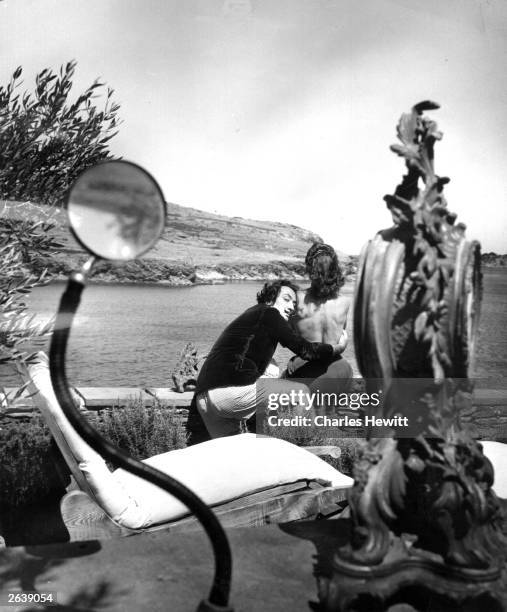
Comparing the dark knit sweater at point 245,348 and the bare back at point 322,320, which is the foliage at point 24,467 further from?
the bare back at point 322,320

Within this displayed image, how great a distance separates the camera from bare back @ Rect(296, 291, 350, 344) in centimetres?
503

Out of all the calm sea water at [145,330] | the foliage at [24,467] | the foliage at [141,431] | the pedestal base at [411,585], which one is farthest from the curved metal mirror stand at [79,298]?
the calm sea water at [145,330]

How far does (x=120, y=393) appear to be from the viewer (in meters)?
5.20

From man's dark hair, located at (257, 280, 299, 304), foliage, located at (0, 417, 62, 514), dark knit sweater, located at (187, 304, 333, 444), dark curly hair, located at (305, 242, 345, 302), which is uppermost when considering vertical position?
dark curly hair, located at (305, 242, 345, 302)

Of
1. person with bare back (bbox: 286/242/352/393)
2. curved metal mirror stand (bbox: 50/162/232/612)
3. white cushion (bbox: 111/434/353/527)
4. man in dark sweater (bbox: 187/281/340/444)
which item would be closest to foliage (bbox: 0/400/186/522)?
man in dark sweater (bbox: 187/281/340/444)


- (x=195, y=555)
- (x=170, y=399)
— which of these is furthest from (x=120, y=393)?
(x=195, y=555)

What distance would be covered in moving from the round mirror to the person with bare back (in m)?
3.60

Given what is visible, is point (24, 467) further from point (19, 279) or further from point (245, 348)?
point (19, 279)

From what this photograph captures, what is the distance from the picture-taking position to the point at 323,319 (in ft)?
16.5

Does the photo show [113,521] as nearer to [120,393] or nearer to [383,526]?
[383,526]

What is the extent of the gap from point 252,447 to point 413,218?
1581 mm

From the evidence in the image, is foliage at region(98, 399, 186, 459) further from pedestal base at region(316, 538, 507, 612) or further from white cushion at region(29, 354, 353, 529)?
pedestal base at region(316, 538, 507, 612)

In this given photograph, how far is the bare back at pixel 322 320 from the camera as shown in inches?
198

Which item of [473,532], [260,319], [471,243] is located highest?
[471,243]
